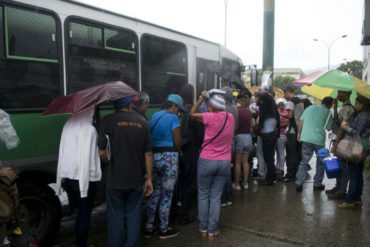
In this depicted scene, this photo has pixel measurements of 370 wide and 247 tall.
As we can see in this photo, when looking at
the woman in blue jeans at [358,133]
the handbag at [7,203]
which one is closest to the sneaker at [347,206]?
the woman in blue jeans at [358,133]

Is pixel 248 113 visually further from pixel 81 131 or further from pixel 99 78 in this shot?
pixel 81 131

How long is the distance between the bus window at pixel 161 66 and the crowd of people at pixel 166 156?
98 cm

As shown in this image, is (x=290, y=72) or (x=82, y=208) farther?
(x=290, y=72)

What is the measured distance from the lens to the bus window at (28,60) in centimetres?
357

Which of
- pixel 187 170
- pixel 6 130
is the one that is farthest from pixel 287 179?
pixel 6 130

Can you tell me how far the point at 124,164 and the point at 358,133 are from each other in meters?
3.58

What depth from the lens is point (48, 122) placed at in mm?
3949

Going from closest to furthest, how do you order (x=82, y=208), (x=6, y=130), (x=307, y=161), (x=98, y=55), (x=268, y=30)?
1. (x=6, y=130)
2. (x=82, y=208)
3. (x=98, y=55)
4. (x=307, y=161)
5. (x=268, y=30)

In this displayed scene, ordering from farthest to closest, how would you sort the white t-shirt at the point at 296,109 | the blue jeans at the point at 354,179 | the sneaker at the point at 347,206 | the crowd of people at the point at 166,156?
the white t-shirt at the point at 296,109
the sneaker at the point at 347,206
the blue jeans at the point at 354,179
the crowd of people at the point at 166,156

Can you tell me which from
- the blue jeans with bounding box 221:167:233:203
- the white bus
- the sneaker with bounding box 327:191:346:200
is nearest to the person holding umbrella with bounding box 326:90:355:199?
the sneaker with bounding box 327:191:346:200

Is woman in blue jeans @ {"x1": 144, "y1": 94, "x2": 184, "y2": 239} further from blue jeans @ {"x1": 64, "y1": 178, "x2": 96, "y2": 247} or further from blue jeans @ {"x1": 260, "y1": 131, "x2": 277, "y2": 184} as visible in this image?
blue jeans @ {"x1": 260, "y1": 131, "x2": 277, "y2": 184}

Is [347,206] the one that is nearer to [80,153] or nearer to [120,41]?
[80,153]

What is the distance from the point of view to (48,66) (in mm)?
4035

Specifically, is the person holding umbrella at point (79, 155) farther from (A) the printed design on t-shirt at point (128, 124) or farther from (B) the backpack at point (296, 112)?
(B) the backpack at point (296, 112)
